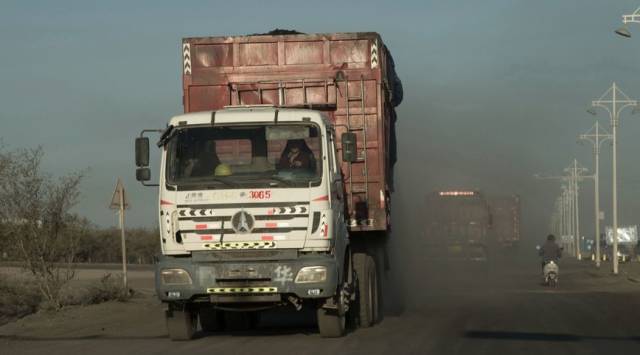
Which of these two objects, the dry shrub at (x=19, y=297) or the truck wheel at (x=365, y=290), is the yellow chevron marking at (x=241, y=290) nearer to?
the truck wheel at (x=365, y=290)

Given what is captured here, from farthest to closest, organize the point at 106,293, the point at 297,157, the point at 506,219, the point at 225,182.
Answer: the point at 506,219, the point at 106,293, the point at 297,157, the point at 225,182

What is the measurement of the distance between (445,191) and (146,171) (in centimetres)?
2408

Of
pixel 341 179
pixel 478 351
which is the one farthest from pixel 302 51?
pixel 478 351

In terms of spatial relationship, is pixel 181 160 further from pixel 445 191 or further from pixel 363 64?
pixel 445 191

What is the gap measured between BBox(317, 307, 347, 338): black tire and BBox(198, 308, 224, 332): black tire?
7.98 feet

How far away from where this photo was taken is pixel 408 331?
51.1 feet

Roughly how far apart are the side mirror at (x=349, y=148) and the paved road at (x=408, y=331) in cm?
256

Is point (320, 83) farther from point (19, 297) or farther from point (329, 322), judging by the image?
point (19, 297)

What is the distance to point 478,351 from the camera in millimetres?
12867

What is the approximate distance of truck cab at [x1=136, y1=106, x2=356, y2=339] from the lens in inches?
538

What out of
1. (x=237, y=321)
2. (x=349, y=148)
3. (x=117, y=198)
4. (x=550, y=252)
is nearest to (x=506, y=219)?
(x=550, y=252)

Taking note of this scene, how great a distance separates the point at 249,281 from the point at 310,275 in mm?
818

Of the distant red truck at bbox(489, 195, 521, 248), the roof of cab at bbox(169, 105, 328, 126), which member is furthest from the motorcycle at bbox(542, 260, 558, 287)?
the roof of cab at bbox(169, 105, 328, 126)

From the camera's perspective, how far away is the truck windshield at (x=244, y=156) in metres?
13.8
